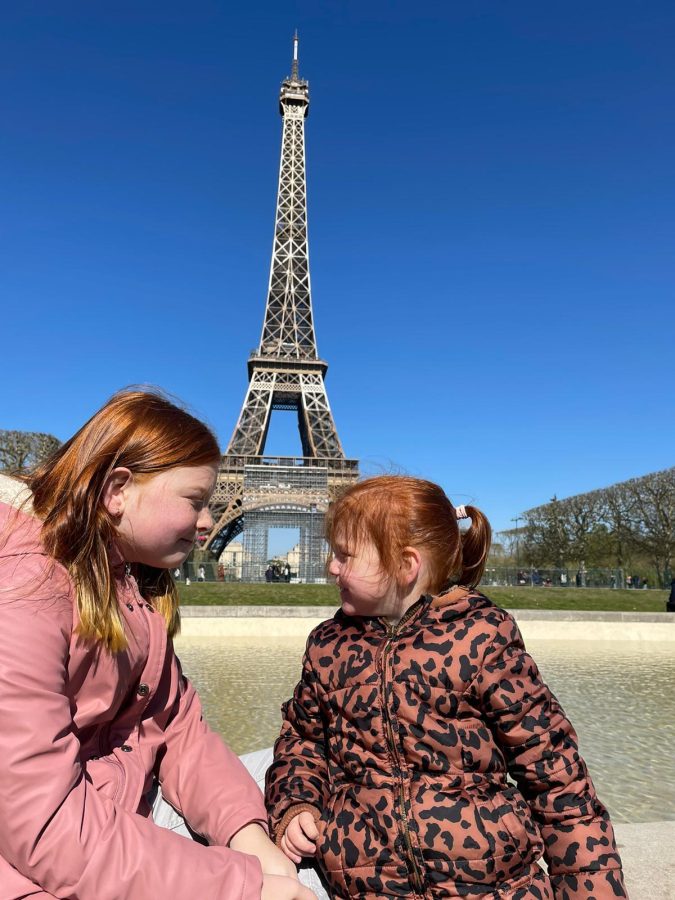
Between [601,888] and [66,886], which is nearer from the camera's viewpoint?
[66,886]

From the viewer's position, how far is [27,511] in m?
1.30

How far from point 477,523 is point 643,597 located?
66.0 feet

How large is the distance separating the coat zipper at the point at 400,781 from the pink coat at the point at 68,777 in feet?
1.05

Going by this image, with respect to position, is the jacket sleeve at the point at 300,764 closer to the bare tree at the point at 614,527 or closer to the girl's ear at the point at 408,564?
the girl's ear at the point at 408,564

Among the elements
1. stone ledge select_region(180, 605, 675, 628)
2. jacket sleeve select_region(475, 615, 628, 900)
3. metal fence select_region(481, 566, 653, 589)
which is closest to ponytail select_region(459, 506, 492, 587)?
jacket sleeve select_region(475, 615, 628, 900)

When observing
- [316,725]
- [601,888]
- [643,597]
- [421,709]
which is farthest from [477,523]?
[643,597]

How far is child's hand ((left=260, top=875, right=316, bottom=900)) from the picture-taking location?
1143 mm

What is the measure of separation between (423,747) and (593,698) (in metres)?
6.82

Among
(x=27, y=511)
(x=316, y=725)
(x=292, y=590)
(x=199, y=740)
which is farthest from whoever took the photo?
(x=292, y=590)

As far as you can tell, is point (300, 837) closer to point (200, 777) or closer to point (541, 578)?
point (200, 777)

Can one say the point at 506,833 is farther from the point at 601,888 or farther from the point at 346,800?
the point at 346,800

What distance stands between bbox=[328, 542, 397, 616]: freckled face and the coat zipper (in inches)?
2.4

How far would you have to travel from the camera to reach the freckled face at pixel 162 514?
53.8 inches

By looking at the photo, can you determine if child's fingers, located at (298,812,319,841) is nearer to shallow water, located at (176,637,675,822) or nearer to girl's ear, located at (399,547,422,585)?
girl's ear, located at (399,547,422,585)
